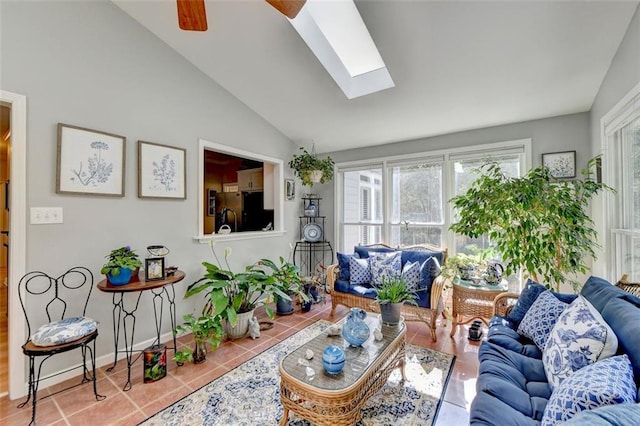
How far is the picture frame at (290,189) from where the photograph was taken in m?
4.51

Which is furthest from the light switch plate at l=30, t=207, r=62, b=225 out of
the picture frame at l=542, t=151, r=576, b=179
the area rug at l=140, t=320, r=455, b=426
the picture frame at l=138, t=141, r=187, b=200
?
the picture frame at l=542, t=151, r=576, b=179

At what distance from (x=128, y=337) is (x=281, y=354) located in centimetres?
152

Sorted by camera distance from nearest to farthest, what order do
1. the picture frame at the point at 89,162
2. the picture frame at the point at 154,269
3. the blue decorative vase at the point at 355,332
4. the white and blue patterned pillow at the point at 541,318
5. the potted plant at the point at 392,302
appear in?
1. the white and blue patterned pillow at the point at 541,318
2. the blue decorative vase at the point at 355,332
3. the potted plant at the point at 392,302
4. the picture frame at the point at 89,162
5. the picture frame at the point at 154,269

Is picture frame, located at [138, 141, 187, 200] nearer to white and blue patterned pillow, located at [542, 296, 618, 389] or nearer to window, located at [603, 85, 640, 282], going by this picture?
white and blue patterned pillow, located at [542, 296, 618, 389]

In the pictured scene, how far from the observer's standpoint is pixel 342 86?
314cm

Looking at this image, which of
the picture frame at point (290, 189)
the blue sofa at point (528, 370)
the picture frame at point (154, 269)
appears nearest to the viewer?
the blue sofa at point (528, 370)

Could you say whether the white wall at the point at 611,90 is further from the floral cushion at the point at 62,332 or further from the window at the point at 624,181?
the floral cushion at the point at 62,332

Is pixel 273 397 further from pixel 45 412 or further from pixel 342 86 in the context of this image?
pixel 342 86

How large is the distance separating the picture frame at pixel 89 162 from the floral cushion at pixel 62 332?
41.9 inches

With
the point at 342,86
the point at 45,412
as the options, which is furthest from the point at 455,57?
the point at 45,412

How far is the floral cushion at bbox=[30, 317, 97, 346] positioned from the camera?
184 cm

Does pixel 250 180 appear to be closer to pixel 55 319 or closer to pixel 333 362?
pixel 55 319

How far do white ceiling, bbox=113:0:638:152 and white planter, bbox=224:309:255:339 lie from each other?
271cm

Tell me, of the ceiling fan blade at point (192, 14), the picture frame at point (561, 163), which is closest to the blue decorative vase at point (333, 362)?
the ceiling fan blade at point (192, 14)
